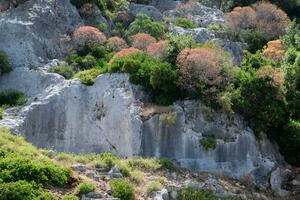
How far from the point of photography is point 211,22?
4438cm

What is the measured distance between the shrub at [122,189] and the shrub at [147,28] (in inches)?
602

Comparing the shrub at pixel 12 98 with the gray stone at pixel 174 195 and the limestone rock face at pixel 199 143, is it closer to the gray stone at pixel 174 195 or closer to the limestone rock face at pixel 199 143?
the limestone rock face at pixel 199 143

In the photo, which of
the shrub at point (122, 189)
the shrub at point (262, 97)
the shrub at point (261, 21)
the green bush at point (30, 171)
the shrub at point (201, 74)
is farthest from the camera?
the shrub at point (261, 21)

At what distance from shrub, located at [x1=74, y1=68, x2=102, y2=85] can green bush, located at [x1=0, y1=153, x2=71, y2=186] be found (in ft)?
26.6

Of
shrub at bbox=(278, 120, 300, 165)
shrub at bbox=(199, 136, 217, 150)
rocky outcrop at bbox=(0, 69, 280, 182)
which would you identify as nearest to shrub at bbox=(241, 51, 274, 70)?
shrub at bbox=(278, 120, 300, 165)

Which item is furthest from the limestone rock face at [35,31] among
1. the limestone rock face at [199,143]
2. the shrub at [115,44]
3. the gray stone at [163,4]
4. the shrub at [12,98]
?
the gray stone at [163,4]

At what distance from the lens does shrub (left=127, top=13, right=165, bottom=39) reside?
39188mm

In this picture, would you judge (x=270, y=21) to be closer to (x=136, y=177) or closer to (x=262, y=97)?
(x=262, y=97)

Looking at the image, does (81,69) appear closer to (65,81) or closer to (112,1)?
(65,81)

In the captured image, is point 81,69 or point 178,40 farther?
point 81,69

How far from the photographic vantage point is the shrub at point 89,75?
3259 cm

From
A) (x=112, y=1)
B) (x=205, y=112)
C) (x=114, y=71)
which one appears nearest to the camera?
(x=205, y=112)

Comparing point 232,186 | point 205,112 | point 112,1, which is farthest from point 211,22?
point 232,186

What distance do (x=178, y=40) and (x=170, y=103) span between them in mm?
3571
